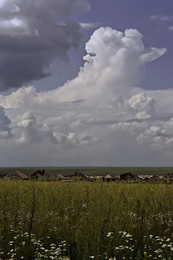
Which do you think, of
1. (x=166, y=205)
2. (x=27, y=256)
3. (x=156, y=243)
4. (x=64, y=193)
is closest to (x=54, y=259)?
(x=27, y=256)

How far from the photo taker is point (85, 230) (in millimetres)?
6852

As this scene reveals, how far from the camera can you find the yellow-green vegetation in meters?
6.08

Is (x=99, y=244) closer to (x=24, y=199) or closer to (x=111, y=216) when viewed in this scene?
(x=111, y=216)

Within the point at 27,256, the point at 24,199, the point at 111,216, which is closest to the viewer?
the point at 27,256

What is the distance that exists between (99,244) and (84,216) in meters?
2.04

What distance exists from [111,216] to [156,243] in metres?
1.58

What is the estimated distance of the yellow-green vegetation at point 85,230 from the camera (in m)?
6.08

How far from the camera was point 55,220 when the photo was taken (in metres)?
7.98

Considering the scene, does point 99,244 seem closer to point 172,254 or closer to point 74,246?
point 74,246

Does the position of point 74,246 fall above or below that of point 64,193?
below

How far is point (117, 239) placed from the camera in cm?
656

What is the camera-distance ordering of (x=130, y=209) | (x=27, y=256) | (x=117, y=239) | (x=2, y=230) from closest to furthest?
(x=27, y=256) → (x=117, y=239) → (x=2, y=230) → (x=130, y=209)

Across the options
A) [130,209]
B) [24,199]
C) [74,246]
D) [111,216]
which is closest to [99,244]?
[74,246]

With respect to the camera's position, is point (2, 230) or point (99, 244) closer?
point (99, 244)
